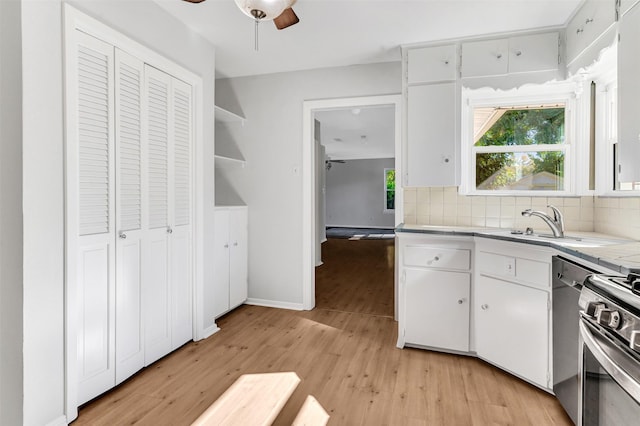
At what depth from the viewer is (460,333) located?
8.44 feet

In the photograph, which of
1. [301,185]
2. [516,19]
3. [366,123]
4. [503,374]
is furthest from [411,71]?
[366,123]

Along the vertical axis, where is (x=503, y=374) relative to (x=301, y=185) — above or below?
below

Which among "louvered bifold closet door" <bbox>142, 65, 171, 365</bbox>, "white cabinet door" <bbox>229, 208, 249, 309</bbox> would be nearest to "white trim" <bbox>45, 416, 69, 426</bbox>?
"louvered bifold closet door" <bbox>142, 65, 171, 365</bbox>

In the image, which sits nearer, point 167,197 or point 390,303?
point 167,197

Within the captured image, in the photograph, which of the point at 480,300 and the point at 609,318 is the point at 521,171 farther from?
the point at 609,318

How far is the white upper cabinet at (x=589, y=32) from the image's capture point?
2.03 meters

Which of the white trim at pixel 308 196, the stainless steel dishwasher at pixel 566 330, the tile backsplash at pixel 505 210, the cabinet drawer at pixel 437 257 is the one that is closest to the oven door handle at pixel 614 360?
the stainless steel dishwasher at pixel 566 330

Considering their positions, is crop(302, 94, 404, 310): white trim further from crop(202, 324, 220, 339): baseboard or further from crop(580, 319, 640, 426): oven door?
crop(580, 319, 640, 426): oven door

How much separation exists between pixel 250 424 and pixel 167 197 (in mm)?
1646

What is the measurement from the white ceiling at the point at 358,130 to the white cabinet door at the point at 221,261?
1777mm

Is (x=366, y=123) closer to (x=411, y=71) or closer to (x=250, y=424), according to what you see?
(x=411, y=71)

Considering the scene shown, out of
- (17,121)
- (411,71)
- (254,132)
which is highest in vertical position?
(411,71)

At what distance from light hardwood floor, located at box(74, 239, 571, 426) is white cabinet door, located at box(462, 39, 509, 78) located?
2279 mm

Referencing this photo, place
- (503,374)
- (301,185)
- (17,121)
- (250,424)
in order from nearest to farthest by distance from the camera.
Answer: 1. (17,121)
2. (250,424)
3. (503,374)
4. (301,185)
